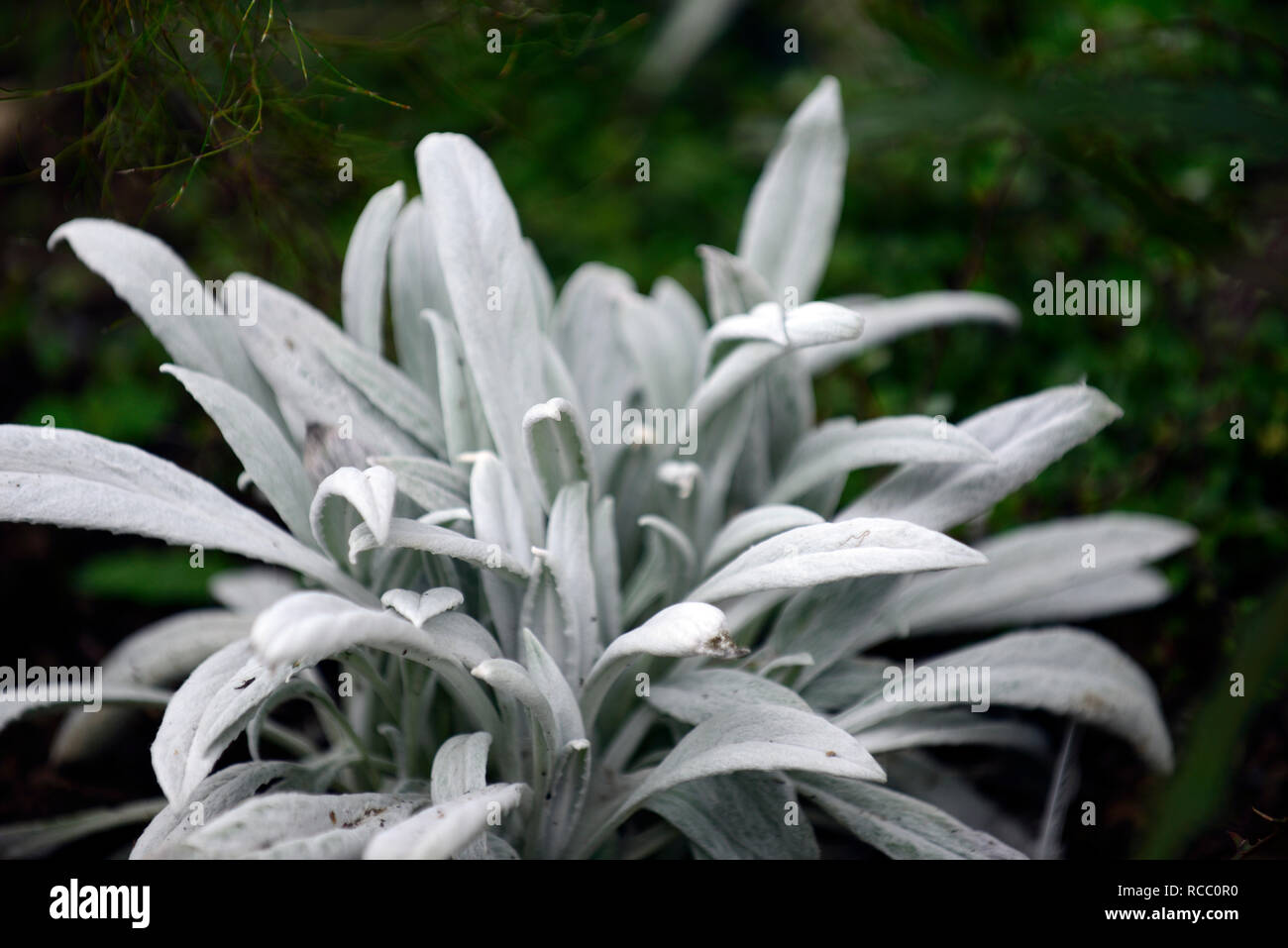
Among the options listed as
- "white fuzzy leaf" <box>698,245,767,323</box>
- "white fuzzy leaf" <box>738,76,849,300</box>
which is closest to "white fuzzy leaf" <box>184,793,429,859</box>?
"white fuzzy leaf" <box>698,245,767,323</box>

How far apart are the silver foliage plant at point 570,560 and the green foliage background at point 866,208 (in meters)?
0.20

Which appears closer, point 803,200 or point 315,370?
point 315,370

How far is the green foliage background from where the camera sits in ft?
3.81

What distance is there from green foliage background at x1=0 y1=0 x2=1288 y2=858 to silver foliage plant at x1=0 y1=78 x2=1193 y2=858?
202 millimetres

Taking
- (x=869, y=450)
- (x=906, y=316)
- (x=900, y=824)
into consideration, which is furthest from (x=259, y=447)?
(x=906, y=316)

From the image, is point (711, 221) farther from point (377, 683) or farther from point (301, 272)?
point (377, 683)

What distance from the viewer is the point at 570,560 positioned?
1.03m

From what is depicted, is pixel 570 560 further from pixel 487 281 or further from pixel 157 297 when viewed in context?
pixel 157 297

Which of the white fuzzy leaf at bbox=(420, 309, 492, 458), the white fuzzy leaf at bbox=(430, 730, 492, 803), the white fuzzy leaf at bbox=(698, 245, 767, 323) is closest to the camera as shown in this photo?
the white fuzzy leaf at bbox=(430, 730, 492, 803)

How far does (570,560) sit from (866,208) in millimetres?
1450

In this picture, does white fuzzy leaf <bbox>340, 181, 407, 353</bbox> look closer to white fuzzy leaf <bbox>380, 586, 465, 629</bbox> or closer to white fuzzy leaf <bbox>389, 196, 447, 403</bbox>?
white fuzzy leaf <bbox>389, 196, 447, 403</bbox>

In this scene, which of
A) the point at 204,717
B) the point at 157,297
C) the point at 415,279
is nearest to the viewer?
the point at 204,717

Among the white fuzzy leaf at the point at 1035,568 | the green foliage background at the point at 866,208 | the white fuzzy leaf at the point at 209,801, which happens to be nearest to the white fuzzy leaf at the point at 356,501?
the white fuzzy leaf at the point at 209,801
